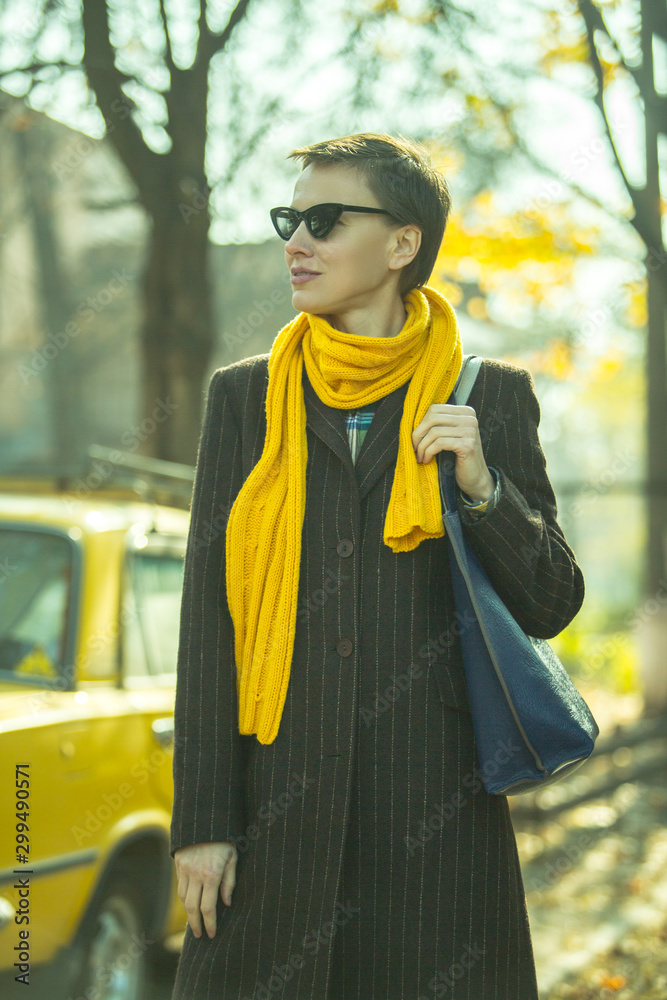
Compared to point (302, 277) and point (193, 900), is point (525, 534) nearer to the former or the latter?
point (302, 277)

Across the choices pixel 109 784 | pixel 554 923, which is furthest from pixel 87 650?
pixel 554 923

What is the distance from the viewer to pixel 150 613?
3.94m

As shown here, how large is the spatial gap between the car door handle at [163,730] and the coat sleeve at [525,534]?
2.09 m

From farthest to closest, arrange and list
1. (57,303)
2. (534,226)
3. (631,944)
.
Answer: (57,303), (534,226), (631,944)

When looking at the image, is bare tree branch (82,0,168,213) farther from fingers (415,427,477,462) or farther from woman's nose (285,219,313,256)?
fingers (415,427,477,462)

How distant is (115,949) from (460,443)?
2.39 metres

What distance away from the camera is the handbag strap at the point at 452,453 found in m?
1.92

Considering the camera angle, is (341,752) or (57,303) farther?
(57,303)

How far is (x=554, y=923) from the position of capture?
4.84 metres

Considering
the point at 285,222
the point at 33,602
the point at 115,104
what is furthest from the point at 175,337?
the point at 285,222

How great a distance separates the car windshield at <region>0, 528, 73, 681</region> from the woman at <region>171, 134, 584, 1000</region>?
161 centimetres

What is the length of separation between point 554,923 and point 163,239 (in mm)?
4187

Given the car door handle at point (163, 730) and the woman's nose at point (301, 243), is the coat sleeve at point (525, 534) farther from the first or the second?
the car door handle at point (163, 730)

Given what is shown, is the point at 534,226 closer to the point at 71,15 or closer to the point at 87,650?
the point at 71,15
